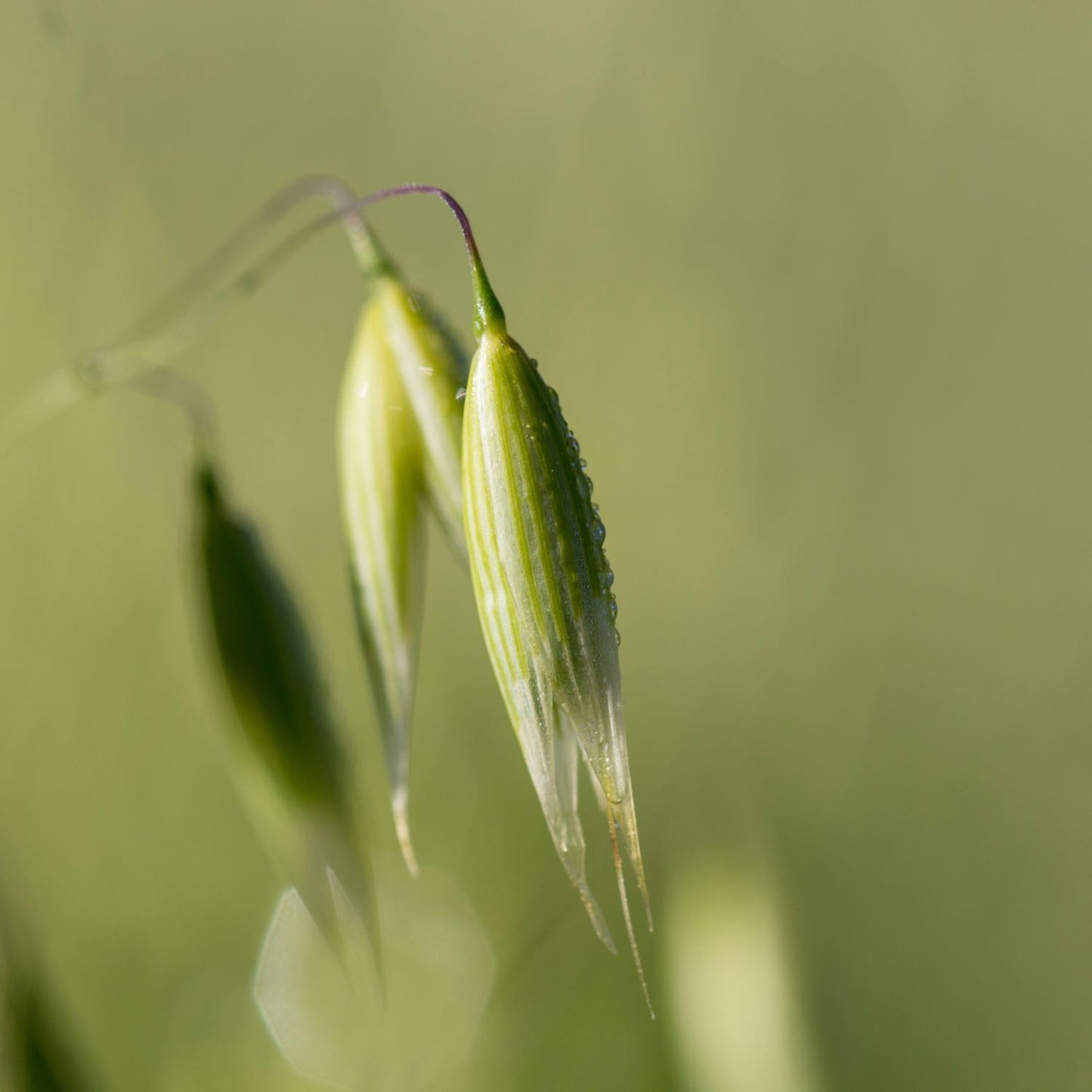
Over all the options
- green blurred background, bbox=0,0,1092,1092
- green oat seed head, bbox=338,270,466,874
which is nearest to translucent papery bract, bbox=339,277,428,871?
green oat seed head, bbox=338,270,466,874

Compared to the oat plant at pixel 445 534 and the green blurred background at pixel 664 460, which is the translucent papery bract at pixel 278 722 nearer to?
the oat plant at pixel 445 534

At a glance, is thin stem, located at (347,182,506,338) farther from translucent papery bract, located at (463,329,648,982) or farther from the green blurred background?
the green blurred background

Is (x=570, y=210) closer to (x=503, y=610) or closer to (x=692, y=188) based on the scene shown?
(x=692, y=188)

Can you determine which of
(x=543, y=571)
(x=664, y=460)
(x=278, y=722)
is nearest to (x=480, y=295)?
(x=543, y=571)

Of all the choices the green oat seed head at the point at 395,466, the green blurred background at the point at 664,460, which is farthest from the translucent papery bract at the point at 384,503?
the green blurred background at the point at 664,460

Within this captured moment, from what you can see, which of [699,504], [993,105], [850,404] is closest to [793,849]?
[699,504]
